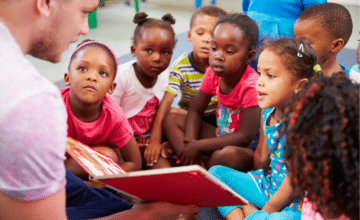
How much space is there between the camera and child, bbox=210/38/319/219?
44.8 inches

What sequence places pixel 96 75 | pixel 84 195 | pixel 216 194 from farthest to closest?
pixel 96 75, pixel 84 195, pixel 216 194

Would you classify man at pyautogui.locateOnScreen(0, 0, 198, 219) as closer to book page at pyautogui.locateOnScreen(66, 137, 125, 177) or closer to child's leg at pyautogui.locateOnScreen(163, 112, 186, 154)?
book page at pyautogui.locateOnScreen(66, 137, 125, 177)

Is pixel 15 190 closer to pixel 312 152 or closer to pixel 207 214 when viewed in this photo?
pixel 312 152

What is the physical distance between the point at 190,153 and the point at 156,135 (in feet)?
0.71

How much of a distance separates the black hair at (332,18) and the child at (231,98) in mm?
252

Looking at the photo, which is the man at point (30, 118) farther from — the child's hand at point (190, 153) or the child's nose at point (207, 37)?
the child's nose at point (207, 37)

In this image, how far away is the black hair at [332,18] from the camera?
1.53 meters

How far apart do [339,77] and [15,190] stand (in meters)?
0.60

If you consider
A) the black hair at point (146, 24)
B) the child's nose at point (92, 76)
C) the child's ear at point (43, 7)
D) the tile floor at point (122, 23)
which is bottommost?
the tile floor at point (122, 23)

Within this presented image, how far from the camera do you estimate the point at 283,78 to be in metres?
1.18

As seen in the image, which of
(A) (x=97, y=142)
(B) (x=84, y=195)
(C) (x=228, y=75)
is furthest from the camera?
(C) (x=228, y=75)

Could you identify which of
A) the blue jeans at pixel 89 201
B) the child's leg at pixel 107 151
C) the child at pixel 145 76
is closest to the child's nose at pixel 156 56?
the child at pixel 145 76

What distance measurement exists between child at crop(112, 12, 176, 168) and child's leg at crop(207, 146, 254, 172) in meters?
0.27

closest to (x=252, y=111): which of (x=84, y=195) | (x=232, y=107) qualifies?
Result: (x=232, y=107)
